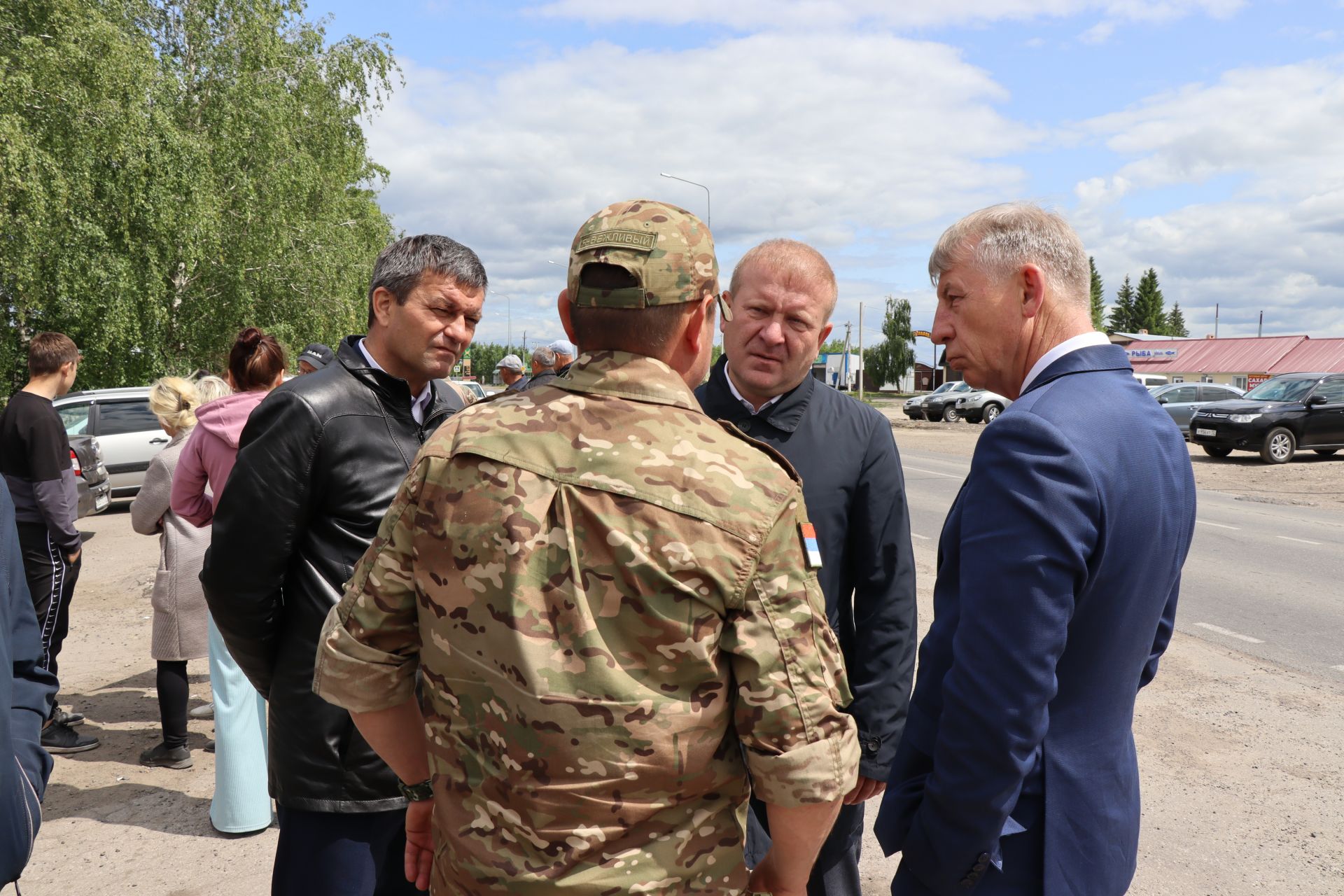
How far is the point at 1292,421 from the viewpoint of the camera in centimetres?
1884

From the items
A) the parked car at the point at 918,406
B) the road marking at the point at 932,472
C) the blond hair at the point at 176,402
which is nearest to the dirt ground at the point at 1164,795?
the blond hair at the point at 176,402

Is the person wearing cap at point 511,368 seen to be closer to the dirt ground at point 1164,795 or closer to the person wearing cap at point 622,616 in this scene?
the dirt ground at point 1164,795

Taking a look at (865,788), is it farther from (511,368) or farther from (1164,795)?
(511,368)

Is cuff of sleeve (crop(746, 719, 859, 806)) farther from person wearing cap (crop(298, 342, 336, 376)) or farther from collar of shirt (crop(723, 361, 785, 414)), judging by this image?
person wearing cap (crop(298, 342, 336, 376))

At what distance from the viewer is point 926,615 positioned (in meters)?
7.34

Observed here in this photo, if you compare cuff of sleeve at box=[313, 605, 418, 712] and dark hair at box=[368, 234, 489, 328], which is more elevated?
dark hair at box=[368, 234, 489, 328]

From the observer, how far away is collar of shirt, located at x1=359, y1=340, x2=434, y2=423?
2.68 meters

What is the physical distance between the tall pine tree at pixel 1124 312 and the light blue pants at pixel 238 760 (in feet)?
353

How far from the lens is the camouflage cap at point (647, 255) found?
1.54m

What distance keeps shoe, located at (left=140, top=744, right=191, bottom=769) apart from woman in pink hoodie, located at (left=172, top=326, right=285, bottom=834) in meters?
0.74

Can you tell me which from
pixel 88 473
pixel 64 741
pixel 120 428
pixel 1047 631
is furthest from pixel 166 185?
pixel 1047 631

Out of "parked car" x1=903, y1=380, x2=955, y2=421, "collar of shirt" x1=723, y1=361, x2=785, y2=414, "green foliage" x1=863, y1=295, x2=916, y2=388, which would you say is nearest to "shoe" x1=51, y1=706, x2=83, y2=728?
"collar of shirt" x1=723, y1=361, x2=785, y2=414

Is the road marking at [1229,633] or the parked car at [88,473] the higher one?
the parked car at [88,473]

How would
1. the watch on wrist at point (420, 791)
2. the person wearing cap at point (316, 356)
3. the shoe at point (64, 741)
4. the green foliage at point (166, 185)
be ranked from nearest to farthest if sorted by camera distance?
the watch on wrist at point (420, 791)
the person wearing cap at point (316, 356)
the shoe at point (64, 741)
the green foliage at point (166, 185)
